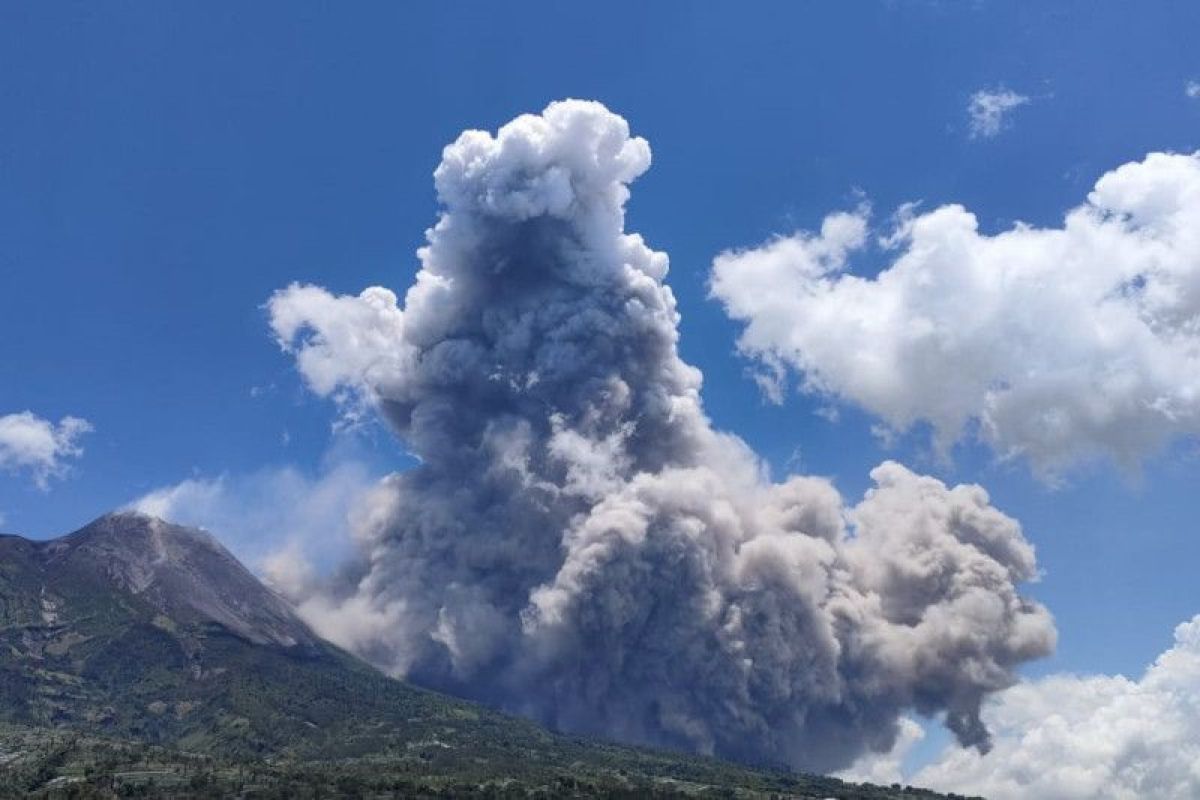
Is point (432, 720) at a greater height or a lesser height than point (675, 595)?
lesser

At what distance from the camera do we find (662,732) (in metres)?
171

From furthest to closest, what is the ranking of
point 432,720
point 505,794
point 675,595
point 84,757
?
point 432,720 → point 675,595 → point 84,757 → point 505,794

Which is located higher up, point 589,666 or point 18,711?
point 589,666

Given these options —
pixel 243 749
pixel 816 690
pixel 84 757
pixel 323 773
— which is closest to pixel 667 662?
pixel 816 690

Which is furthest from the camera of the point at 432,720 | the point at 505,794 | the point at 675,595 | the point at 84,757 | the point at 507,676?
the point at 507,676

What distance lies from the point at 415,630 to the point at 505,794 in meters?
68.9

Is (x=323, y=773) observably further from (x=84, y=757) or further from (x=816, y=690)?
(x=816, y=690)

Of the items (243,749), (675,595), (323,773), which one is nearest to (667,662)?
(675,595)

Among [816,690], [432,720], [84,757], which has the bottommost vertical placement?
[84,757]

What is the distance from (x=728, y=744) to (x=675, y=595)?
26.1 metres

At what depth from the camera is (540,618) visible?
164 m

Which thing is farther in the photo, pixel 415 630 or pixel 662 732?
pixel 415 630

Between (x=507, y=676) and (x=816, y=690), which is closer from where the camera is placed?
(x=816, y=690)

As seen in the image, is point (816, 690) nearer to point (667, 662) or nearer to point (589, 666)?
point (667, 662)
